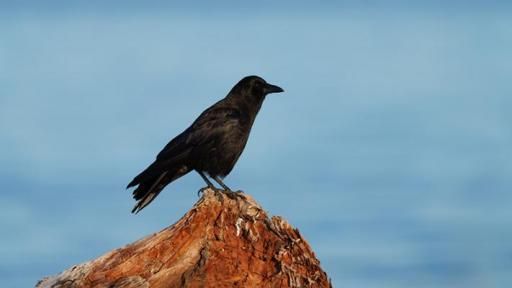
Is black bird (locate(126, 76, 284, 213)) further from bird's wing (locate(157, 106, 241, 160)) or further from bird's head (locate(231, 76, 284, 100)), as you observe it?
bird's head (locate(231, 76, 284, 100))

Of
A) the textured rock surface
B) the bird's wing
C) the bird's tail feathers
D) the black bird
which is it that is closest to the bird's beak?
the black bird

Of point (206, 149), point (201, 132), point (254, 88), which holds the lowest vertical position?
point (206, 149)

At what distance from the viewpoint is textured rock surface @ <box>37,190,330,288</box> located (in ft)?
24.1

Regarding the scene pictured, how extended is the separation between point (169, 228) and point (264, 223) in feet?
2.85

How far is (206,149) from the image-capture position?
553 inches

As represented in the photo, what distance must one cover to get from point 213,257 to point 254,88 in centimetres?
814

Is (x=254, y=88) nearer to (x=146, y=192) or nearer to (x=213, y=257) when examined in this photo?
(x=146, y=192)

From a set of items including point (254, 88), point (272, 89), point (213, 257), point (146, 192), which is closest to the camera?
point (213, 257)

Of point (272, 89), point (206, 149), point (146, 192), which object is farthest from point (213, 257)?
point (272, 89)

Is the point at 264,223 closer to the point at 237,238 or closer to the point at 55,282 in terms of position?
the point at 237,238

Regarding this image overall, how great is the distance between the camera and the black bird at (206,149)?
13375mm

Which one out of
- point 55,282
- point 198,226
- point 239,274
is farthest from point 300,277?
point 55,282

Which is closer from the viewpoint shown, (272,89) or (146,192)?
(146,192)

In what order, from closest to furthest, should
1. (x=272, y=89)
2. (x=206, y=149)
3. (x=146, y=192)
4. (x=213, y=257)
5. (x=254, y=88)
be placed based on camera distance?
(x=213, y=257), (x=146, y=192), (x=206, y=149), (x=254, y=88), (x=272, y=89)
